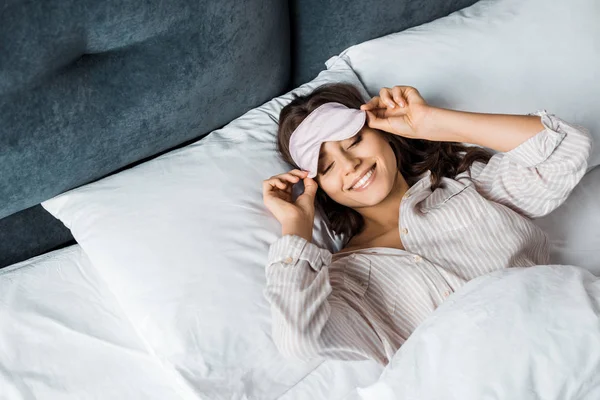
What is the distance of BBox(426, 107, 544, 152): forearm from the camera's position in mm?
1262

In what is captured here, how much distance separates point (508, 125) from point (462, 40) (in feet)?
1.30

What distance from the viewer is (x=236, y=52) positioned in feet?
4.57

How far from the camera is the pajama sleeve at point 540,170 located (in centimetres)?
123

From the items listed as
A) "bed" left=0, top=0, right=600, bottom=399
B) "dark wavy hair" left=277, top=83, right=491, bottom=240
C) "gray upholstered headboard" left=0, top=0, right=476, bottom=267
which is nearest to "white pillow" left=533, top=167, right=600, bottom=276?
"bed" left=0, top=0, right=600, bottom=399

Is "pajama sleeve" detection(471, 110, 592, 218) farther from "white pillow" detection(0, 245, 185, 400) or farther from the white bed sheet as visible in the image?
"white pillow" detection(0, 245, 185, 400)

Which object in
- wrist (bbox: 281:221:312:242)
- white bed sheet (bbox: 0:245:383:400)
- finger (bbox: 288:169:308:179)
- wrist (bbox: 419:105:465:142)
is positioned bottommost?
white bed sheet (bbox: 0:245:383:400)

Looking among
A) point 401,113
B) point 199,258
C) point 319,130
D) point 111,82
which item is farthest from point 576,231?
point 111,82

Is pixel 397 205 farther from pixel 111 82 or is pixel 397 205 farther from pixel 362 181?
pixel 111 82

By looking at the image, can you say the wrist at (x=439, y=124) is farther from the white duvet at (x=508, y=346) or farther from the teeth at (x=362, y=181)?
the white duvet at (x=508, y=346)

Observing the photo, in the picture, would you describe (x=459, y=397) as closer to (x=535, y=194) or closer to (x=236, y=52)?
(x=535, y=194)

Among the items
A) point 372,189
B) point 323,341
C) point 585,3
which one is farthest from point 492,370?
point 585,3

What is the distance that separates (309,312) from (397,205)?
0.37 meters

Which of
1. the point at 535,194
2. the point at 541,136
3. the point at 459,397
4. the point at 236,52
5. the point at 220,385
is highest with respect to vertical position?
the point at 236,52

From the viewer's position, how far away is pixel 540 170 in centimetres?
128
